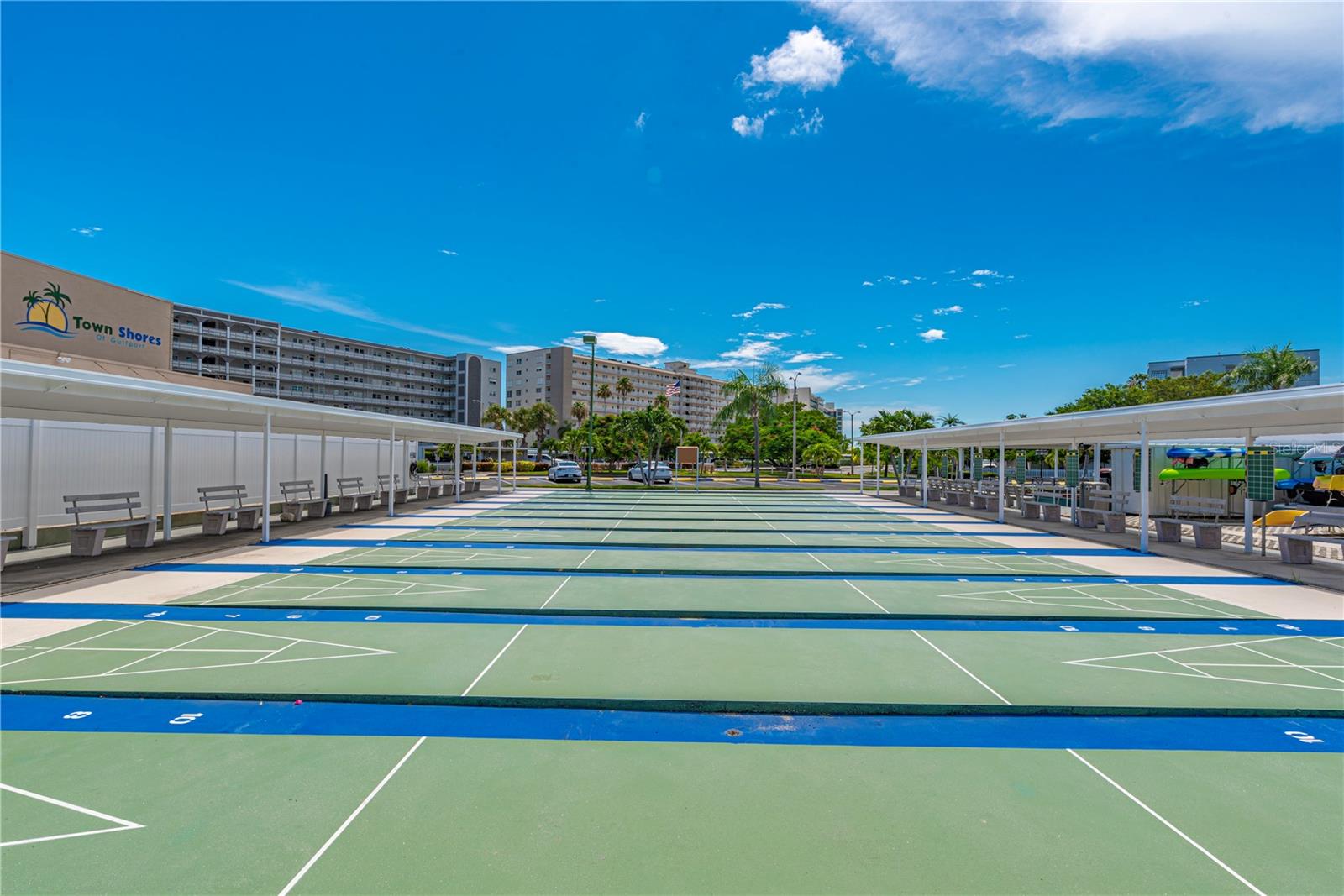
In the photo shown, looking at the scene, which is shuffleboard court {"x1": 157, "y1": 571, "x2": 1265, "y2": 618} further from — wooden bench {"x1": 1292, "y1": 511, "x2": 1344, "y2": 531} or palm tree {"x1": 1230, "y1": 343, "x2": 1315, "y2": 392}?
palm tree {"x1": 1230, "y1": 343, "x2": 1315, "y2": 392}

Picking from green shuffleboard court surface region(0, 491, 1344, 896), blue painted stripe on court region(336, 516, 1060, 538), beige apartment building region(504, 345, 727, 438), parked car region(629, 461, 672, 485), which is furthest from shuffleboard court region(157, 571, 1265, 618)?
beige apartment building region(504, 345, 727, 438)

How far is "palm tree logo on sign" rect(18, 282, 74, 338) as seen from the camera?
19812 millimetres

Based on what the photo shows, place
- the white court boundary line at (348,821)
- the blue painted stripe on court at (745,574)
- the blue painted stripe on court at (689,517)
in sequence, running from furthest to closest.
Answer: the blue painted stripe on court at (689,517), the blue painted stripe on court at (745,574), the white court boundary line at (348,821)

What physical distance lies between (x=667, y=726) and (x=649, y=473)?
124 feet

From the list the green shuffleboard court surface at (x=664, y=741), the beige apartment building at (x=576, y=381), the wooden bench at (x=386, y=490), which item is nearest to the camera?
the green shuffleboard court surface at (x=664, y=741)

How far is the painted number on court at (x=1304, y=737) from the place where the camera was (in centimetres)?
507

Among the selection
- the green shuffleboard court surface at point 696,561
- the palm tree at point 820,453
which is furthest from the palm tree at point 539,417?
the green shuffleboard court surface at point 696,561

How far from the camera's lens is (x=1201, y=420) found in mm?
15195

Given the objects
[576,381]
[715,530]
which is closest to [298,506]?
[715,530]

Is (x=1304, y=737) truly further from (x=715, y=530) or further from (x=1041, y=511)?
(x=1041, y=511)

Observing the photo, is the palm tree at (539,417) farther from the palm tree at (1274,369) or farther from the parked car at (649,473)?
the palm tree at (1274,369)

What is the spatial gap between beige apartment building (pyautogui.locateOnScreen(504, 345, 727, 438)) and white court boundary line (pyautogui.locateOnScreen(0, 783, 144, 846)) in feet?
367

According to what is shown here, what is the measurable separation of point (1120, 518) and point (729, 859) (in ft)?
64.8

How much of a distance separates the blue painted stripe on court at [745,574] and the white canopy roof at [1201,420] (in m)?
3.27
